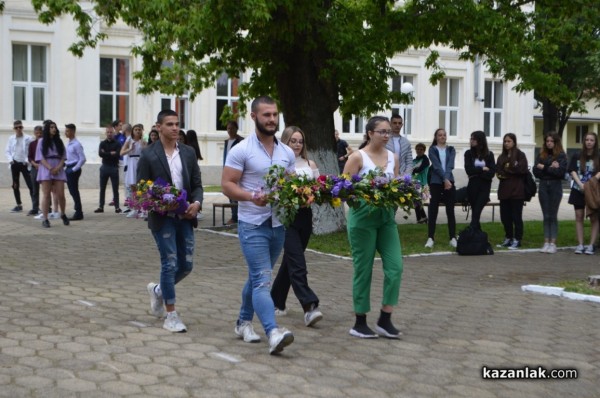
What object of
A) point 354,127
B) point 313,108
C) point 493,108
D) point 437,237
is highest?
point 493,108

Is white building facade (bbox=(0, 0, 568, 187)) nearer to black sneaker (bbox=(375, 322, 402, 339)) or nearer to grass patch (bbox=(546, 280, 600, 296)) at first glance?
grass patch (bbox=(546, 280, 600, 296))

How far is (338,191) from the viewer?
24.2 ft

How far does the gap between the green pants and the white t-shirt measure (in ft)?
3.05

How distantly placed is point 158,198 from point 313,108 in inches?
359

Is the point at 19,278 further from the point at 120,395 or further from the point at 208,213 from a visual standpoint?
the point at 208,213

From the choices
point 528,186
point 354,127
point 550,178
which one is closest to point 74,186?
point 528,186

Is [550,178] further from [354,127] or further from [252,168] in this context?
[354,127]

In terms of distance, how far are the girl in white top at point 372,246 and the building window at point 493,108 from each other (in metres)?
35.0

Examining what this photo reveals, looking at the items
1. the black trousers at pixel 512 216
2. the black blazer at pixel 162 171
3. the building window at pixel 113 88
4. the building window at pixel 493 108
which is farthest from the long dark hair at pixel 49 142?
the building window at pixel 493 108

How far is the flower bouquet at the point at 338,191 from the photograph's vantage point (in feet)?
23.5

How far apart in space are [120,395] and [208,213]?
656 inches

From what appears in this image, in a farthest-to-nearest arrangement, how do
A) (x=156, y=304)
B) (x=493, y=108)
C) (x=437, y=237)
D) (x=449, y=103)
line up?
(x=493, y=108) < (x=449, y=103) < (x=437, y=237) < (x=156, y=304)

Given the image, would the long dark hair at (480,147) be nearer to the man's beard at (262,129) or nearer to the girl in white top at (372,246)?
the girl in white top at (372,246)

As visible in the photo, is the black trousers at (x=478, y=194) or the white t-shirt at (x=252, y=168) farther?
the black trousers at (x=478, y=194)
